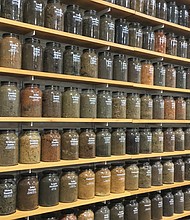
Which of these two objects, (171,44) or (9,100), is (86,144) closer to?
(9,100)

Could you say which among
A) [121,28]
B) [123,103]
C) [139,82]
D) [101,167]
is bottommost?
[101,167]

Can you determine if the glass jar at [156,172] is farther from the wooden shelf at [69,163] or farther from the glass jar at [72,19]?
the glass jar at [72,19]

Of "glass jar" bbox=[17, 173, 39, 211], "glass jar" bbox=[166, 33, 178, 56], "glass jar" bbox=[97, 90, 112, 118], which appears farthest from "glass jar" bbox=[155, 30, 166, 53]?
"glass jar" bbox=[17, 173, 39, 211]

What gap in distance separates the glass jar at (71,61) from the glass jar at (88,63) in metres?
0.07

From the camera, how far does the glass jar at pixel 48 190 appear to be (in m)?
1.87

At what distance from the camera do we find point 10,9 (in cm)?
175

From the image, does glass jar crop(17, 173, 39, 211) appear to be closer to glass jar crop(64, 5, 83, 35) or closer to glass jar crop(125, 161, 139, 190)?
glass jar crop(125, 161, 139, 190)

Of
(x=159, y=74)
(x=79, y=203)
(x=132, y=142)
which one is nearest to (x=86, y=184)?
(x=79, y=203)

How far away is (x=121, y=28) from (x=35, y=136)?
104cm

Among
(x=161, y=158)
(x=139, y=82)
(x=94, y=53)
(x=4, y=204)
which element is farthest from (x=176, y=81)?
(x=4, y=204)

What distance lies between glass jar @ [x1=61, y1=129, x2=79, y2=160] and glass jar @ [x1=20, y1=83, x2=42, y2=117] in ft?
0.83

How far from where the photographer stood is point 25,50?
1823 mm

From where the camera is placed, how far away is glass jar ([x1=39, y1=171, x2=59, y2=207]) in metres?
1.87

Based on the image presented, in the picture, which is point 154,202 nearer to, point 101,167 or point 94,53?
point 101,167
